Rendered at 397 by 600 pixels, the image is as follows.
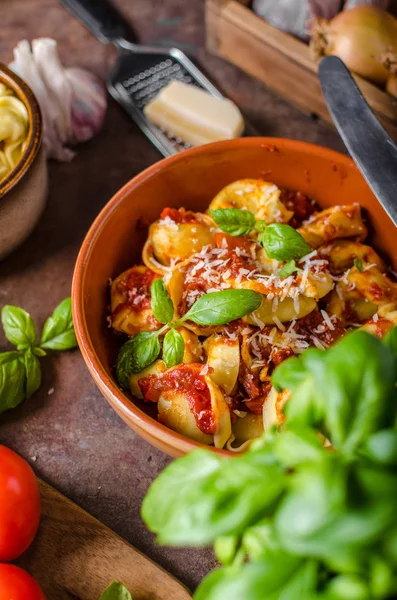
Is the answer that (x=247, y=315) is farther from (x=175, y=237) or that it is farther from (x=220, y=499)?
(x=220, y=499)

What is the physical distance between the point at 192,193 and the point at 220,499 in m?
1.02

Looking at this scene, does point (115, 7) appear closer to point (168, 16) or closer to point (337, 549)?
point (168, 16)

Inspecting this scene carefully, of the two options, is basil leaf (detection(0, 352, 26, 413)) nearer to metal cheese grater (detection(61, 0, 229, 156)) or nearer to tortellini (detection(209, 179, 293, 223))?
tortellini (detection(209, 179, 293, 223))

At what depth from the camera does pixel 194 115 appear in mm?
1937

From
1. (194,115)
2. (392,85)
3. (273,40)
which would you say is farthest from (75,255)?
(392,85)

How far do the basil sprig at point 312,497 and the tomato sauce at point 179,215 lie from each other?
2.49ft

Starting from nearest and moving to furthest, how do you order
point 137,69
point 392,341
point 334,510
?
point 334,510
point 392,341
point 137,69

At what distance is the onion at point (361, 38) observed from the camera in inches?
72.1

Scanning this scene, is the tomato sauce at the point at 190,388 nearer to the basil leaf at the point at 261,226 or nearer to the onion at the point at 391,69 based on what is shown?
the basil leaf at the point at 261,226

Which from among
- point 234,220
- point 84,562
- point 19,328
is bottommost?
point 84,562

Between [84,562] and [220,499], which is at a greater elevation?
[220,499]

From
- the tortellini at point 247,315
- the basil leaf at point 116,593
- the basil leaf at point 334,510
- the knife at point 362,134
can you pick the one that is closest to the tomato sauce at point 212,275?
the tortellini at point 247,315

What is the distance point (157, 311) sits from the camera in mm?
1327

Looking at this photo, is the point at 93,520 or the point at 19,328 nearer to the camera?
the point at 93,520
